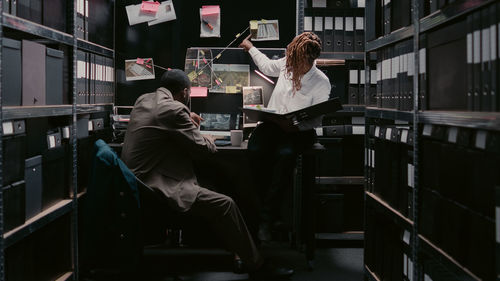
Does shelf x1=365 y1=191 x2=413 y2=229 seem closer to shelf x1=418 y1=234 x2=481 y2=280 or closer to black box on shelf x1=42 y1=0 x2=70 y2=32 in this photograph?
shelf x1=418 y1=234 x2=481 y2=280

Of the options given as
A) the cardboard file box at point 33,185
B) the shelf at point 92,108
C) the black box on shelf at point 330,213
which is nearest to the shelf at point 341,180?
the black box on shelf at point 330,213

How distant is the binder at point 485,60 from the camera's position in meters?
1.40

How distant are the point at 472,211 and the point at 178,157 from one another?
1.52m

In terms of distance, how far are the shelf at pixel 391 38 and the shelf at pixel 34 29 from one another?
5.42 feet

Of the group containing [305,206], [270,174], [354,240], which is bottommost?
[354,240]

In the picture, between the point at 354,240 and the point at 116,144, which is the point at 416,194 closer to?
the point at 354,240

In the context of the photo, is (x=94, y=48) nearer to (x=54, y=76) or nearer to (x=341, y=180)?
(x=54, y=76)

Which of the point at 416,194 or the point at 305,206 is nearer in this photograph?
the point at 416,194

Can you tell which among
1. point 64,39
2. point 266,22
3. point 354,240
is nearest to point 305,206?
point 354,240

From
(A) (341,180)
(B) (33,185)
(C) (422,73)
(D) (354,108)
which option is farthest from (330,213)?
(B) (33,185)

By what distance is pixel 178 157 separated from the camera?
2.53 meters

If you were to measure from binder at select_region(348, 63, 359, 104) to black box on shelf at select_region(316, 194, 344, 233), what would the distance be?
2.35ft

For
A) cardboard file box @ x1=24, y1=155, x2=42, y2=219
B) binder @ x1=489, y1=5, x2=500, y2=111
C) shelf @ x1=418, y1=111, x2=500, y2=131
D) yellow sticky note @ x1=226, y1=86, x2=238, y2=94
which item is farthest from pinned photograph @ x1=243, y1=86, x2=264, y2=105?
binder @ x1=489, y1=5, x2=500, y2=111

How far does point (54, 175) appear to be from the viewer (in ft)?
8.03
